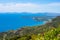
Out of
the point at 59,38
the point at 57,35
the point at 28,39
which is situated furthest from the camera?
the point at 28,39

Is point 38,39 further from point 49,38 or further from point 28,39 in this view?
point 28,39

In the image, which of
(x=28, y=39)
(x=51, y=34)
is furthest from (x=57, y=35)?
(x=28, y=39)

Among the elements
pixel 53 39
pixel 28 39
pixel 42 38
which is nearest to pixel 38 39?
pixel 42 38

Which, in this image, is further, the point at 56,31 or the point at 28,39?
the point at 28,39

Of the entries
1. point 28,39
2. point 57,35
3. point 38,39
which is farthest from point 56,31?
point 28,39

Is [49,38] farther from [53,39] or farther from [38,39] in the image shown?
[38,39]

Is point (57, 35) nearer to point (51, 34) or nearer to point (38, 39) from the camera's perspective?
point (51, 34)

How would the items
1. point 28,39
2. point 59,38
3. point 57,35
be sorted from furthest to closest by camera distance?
point 28,39, point 57,35, point 59,38

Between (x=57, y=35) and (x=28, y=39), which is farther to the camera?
(x=28, y=39)
